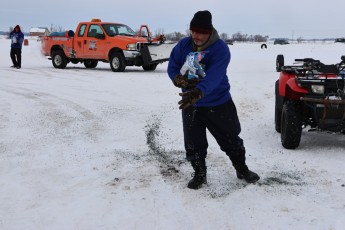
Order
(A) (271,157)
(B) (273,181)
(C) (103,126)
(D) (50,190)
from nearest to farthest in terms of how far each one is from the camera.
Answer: (D) (50,190) < (B) (273,181) < (A) (271,157) < (C) (103,126)

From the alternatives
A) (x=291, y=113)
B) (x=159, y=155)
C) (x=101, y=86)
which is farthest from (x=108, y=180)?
(x=101, y=86)

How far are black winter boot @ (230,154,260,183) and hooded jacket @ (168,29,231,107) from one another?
57 centimetres

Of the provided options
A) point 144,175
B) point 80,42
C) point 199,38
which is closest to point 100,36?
point 80,42

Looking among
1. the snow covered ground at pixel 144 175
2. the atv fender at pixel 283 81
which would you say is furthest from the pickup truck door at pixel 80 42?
the atv fender at pixel 283 81

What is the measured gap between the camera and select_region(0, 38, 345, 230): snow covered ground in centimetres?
336

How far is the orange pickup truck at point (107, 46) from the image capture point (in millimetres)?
15195

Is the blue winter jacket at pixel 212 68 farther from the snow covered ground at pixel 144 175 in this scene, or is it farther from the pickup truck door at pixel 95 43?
the pickup truck door at pixel 95 43

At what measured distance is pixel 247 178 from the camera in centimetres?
414

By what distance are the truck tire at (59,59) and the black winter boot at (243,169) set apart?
45.1 feet

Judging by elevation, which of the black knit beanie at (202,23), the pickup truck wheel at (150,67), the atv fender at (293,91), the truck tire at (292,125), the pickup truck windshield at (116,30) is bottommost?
the truck tire at (292,125)

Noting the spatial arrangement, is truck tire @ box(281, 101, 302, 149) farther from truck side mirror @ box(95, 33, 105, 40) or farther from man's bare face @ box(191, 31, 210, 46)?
truck side mirror @ box(95, 33, 105, 40)

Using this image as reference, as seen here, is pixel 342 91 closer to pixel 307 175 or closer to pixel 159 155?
pixel 307 175

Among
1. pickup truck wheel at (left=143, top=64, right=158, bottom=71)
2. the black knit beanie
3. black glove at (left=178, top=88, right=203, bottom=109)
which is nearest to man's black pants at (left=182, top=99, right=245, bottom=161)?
black glove at (left=178, top=88, right=203, bottom=109)

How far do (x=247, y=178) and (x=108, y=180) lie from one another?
4.22ft
